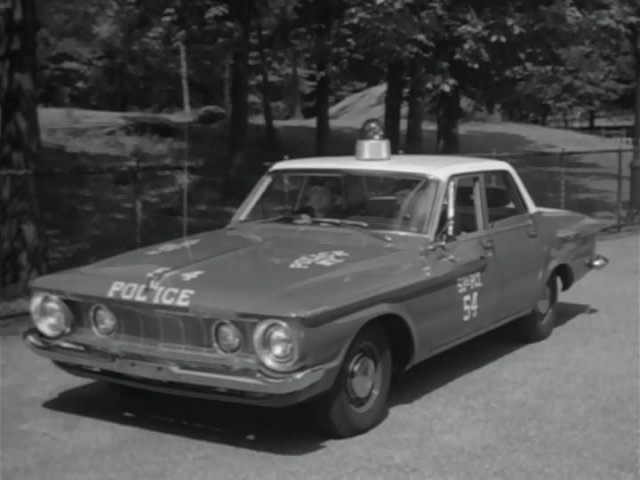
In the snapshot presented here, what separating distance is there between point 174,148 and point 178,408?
2034cm

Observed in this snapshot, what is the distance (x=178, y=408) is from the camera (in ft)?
19.4

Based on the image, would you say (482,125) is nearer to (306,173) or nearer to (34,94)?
(34,94)

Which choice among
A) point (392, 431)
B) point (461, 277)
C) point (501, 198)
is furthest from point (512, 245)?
point (392, 431)

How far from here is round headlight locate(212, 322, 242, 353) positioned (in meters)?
5.01

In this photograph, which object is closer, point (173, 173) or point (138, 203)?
point (138, 203)

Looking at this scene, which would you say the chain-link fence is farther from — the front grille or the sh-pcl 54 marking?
the sh-pcl 54 marking

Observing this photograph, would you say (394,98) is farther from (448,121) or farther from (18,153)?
(18,153)

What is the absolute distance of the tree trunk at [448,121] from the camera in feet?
55.0

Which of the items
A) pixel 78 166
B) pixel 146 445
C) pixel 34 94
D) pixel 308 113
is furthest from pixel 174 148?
pixel 308 113

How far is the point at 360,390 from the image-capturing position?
5457mm

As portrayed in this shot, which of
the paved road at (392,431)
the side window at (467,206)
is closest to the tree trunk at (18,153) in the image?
the paved road at (392,431)

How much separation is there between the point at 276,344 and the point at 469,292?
1947mm

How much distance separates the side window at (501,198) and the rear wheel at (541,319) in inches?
28.7

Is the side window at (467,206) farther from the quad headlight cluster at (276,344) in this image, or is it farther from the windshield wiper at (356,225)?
the quad headlight cluster at (276,344)
